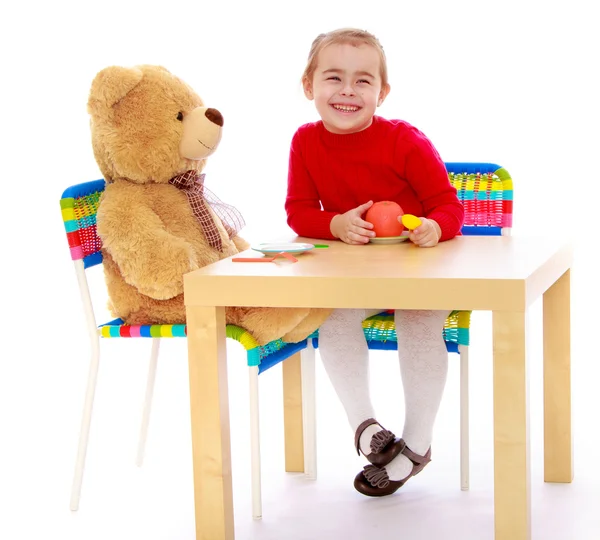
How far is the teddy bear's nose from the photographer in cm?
202

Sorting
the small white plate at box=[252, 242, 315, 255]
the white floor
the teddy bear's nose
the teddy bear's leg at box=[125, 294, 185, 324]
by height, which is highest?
the teddy bear's nose

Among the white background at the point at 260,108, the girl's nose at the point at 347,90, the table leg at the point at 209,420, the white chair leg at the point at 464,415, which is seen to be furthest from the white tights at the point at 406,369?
the white background at the point at 260,108

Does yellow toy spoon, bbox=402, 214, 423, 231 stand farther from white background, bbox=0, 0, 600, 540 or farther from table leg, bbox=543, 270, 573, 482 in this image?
white background, bbox=0, 0, 600, 540

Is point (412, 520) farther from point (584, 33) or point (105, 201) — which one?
point (584, 33)

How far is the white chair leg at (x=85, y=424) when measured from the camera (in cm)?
197

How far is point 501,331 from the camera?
147 cm

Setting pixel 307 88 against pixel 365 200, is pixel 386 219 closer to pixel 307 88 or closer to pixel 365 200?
pixel 365 200

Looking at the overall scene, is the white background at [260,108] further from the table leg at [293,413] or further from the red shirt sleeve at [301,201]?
the red shirt sleeve at [301,201]

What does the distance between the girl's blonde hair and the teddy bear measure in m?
0.22

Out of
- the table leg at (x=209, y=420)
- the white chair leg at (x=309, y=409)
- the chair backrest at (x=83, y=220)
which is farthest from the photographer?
the white chair leg at (x=309, y=409)

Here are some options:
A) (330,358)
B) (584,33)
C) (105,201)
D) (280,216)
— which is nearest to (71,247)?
(105,201)

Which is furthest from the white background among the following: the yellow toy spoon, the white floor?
the yellow toy spoon

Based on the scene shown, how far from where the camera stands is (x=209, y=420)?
1615 millimetres

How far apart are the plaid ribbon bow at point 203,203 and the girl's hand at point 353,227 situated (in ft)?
0.80
